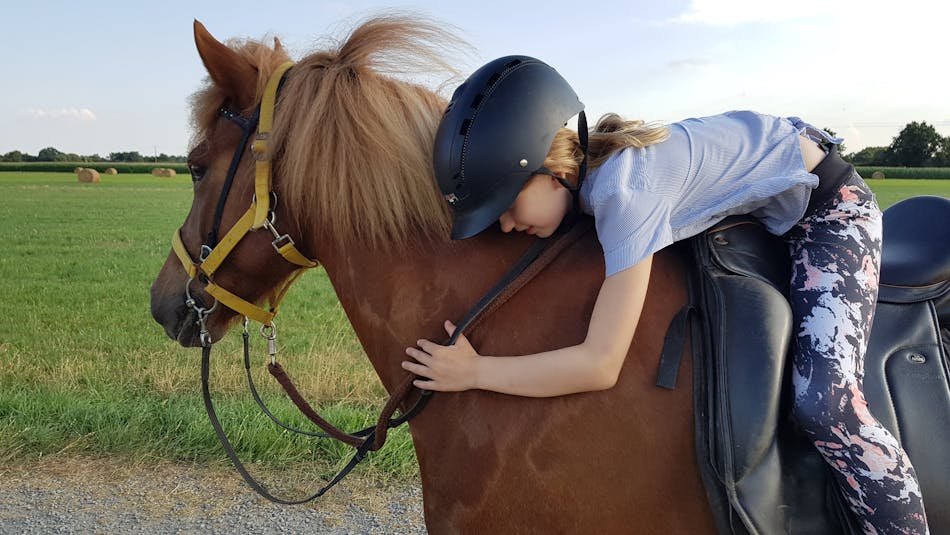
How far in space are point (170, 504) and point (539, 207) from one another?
3.19 meters

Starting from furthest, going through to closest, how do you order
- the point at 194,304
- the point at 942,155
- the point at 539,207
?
1. the point at 942,155
2. the point at 194,304
3. the point at 539,207

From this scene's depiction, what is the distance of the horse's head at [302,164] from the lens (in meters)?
2.15

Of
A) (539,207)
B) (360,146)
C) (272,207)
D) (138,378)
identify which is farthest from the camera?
(138,378)

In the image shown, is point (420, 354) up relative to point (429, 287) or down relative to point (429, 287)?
down

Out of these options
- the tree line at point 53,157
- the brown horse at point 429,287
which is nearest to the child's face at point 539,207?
the brown horse at point 429,287

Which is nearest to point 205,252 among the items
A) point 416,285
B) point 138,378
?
point 416,285

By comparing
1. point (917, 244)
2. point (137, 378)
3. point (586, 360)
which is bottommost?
point (137, 378)

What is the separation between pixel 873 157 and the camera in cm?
6172

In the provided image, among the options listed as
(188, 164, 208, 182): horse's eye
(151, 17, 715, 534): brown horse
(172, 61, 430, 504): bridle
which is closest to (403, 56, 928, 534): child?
(151, 17, 715, 534): brown horse

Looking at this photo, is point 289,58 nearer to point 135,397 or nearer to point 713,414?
point 713,414

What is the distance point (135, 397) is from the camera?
5.71 metres

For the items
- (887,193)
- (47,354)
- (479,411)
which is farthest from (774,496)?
(887,193)

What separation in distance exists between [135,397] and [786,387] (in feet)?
17.9

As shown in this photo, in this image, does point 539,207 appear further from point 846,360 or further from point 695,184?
point 846,360
